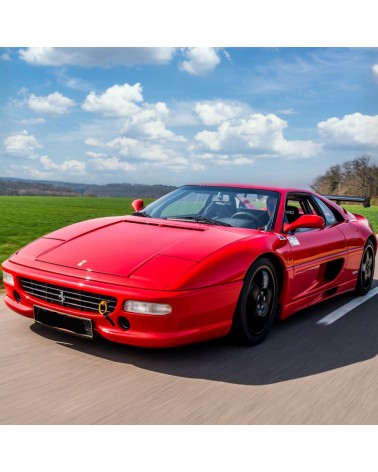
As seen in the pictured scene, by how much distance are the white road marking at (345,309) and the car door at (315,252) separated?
21 cm

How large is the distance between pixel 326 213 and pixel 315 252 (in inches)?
39.1

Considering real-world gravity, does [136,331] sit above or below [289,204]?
below

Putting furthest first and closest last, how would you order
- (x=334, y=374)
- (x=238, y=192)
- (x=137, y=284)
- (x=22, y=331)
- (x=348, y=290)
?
(x=348, y=290)
(x=238, y=192)
(x=22, y=331)
(x=334, y=374)
(x=137, y=284)

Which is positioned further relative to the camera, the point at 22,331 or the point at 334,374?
the point at 22,331

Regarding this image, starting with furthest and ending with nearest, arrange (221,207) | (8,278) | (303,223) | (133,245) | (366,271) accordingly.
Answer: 1. (366,271)
2. (221,207)
3. (303,223)
4. (8,278)
5. (133,245)

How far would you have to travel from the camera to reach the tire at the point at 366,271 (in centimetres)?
677

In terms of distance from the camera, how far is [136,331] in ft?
12.3

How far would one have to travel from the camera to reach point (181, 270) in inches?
151

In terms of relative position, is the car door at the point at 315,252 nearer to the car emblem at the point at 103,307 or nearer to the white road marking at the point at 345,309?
the white road marking at the point at 345,309

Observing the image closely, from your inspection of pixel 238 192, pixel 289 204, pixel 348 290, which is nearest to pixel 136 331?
pixel 238 192

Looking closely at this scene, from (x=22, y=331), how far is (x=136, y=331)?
1.19 meters

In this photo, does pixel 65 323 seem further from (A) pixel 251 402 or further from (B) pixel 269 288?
(B) pixel 269 288

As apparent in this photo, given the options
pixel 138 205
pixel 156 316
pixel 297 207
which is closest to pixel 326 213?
pixel 297 207

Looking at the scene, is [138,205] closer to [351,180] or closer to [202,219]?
[202,219]
